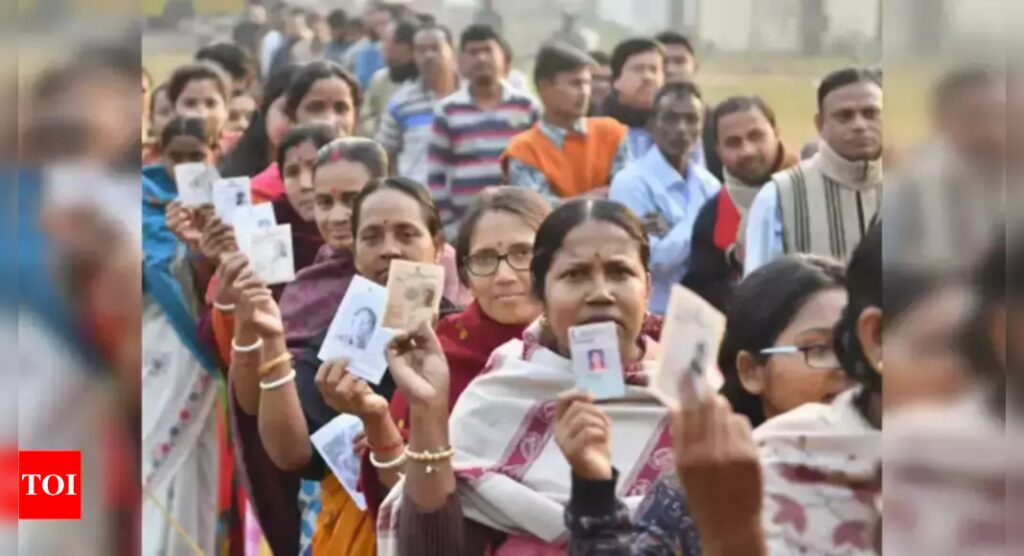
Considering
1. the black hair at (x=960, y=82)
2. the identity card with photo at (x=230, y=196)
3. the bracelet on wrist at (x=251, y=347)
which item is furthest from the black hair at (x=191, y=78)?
the black hair at (x=960, y=82)

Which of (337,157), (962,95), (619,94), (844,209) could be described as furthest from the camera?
(337,157)

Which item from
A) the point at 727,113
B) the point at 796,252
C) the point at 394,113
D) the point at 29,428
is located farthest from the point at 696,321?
the point at 29,428

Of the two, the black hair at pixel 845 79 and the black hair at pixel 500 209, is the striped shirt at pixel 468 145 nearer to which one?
the black hair at pixel 500 209

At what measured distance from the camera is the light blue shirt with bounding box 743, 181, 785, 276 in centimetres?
214

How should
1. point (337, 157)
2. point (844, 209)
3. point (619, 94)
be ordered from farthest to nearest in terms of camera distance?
point (337, 157) < point (619, 94) < point (844, 209)

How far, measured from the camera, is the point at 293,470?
2.42m

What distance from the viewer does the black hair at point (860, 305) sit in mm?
2057

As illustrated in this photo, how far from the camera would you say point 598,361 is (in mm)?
2105

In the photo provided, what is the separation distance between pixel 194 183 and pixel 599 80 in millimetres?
542

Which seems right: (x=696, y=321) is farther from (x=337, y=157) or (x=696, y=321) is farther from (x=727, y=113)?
(x=337, y=157)

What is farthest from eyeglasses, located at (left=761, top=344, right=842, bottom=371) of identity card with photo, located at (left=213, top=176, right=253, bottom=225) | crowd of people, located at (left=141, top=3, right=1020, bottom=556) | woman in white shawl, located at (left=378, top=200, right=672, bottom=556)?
identity card with photo, located at (left=213, top=176, right=253, bottom=225)

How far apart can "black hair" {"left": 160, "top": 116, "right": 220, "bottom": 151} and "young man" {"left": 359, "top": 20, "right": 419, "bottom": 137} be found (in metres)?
0.22

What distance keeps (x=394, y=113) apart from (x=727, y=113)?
0.45 metres

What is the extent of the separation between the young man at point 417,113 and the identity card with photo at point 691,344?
46 cm
